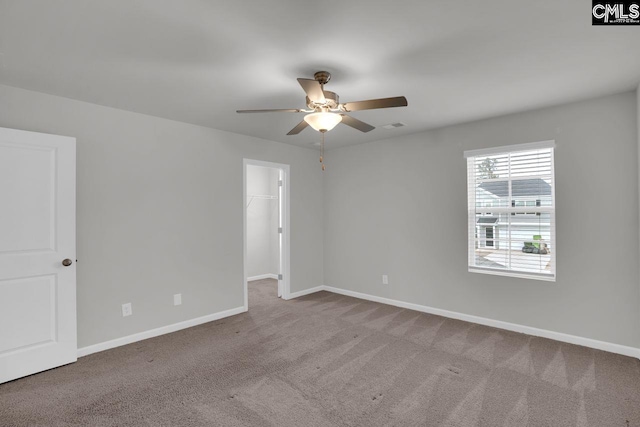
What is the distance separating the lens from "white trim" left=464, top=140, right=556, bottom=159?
11.7 feet

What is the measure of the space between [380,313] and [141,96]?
3889 millimetres

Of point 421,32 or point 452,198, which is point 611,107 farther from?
point 421,32

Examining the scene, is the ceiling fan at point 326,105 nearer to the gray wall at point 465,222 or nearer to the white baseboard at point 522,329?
the gray wall at point 465,222

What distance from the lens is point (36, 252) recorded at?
113 inches

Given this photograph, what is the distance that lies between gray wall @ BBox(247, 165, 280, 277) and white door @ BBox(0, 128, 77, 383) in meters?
3.75

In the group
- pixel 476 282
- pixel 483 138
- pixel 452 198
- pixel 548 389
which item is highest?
pixel 483 138

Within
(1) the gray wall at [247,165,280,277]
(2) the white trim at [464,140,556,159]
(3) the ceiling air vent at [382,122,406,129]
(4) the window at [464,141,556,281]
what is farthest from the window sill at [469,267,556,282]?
(1) the gray wall at [247,165,280,277]

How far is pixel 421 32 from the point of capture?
2070 mm

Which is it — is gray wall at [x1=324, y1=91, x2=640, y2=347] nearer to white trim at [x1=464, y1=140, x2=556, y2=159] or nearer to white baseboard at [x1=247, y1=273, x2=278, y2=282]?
white trim at [x1=464, y1=140, x2=556, y2=159]

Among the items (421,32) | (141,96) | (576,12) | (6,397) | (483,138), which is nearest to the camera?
(576,12)

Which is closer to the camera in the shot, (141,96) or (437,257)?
(141,96)

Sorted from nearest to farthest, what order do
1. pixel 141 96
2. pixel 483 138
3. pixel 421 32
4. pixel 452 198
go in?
1. pixel 421 32
2. pixel 141 96
3. pixel 483 138
4. pixel 452 198

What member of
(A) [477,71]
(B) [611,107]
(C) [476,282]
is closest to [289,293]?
(C) [476,282]

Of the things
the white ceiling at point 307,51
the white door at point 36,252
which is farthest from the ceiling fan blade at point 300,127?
the white door at point 36,252
